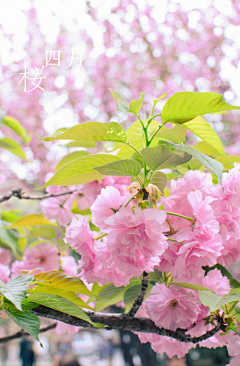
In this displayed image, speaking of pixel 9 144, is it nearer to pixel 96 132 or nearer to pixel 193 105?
pixel 96 132

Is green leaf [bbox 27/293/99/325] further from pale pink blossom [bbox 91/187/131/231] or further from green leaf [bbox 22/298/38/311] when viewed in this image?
pale pink blossom [bbox 91/187/131/231]

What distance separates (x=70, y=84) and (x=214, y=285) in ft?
13.4

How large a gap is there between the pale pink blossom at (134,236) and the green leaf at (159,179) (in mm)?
85

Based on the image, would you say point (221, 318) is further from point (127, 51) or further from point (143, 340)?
point (127, 51)

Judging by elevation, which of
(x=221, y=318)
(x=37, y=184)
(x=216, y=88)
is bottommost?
(x=37, y=184)

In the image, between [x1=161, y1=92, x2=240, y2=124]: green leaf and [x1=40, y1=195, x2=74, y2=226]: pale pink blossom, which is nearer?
[x1=161, y1=92, x2=240, y2=124]: green leaf

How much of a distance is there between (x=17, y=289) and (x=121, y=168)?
0.25 meters

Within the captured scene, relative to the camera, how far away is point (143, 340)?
0.70 m

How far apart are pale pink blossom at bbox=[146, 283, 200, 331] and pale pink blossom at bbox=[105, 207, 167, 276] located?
137 millimetres

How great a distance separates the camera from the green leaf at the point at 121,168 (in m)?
0.43

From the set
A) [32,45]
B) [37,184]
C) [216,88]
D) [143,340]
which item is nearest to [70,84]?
[32,45]

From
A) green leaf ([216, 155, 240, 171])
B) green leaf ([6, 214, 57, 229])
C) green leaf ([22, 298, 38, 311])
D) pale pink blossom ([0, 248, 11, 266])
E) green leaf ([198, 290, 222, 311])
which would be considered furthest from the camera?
pale pink blossom ([0, 248, 11, 266])

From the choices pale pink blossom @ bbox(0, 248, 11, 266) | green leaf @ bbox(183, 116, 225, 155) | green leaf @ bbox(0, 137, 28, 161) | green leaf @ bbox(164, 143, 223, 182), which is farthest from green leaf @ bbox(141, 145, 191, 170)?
pale pink blossom @ bbox(0, 248, 11, 266)

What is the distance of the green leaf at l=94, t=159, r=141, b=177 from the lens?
17.0 inches
